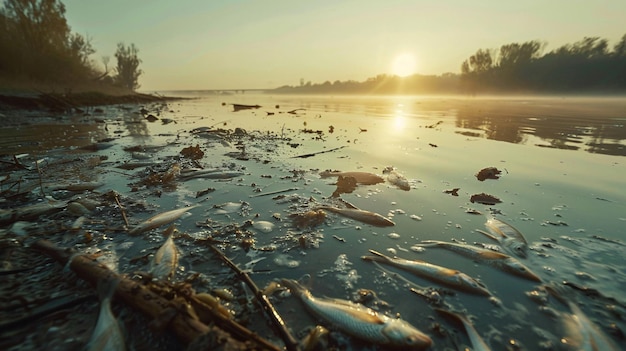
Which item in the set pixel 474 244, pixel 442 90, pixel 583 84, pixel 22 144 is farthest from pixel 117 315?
pixel 442 90

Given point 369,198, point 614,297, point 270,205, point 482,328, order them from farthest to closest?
1. point 369,198
2. point 270,205
3. point 614,297
4. point 482,328

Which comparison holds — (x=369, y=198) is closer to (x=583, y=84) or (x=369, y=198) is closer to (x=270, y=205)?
(x=270, y=205)

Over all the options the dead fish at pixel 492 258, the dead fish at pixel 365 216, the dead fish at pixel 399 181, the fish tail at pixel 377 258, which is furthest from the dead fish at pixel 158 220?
the dead fish at pixel 399 181

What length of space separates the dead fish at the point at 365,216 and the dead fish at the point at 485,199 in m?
1.78

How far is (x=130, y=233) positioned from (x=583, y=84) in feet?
270

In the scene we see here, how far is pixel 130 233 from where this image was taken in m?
3.23

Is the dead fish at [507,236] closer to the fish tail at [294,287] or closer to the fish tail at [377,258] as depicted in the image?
the fish tail at [377,258]

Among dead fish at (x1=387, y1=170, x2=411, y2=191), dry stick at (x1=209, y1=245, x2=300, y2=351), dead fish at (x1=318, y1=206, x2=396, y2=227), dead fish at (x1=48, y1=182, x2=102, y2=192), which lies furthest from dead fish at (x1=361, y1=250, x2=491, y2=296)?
dead fish at (x1=48, y1=182, x2=102, y2=192)

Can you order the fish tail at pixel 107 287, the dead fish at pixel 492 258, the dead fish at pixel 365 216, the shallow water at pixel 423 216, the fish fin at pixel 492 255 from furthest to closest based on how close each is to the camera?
1. the dead fish at pixel 365 216
2. the fish fin at pixel 492 255
3. the dead fish at pixel 492 258
4. the shallow water at pixel 423 216
5. the fish tail at pixel 107 287

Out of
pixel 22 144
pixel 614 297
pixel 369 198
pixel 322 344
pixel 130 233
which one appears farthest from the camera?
pixel 22 144

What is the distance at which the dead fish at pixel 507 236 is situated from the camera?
3.14m

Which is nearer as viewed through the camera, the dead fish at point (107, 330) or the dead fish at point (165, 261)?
the dead fish at point (107, 330)

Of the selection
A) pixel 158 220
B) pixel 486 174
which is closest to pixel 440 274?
pixel 158 220

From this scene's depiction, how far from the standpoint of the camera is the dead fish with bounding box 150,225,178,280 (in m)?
2.51
